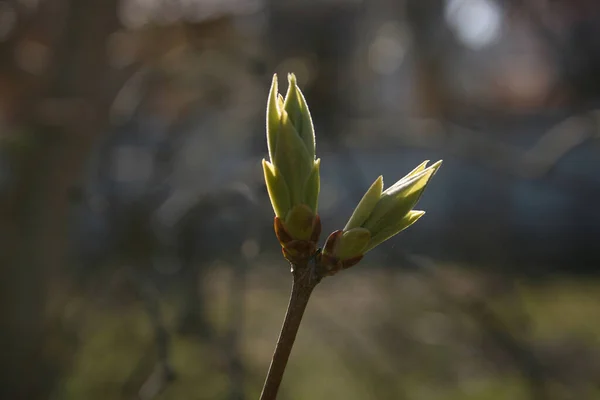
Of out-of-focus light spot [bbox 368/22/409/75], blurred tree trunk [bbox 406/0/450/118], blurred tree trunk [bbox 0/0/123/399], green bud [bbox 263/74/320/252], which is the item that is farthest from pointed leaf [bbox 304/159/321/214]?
out-of-focus light spot [bbox 368/22/409/75]

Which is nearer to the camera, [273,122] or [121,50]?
[273,122]

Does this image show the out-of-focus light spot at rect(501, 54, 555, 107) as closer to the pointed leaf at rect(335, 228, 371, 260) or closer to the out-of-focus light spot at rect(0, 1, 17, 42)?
the out-of-focus light spot at rect(0, 1, 17, 42)

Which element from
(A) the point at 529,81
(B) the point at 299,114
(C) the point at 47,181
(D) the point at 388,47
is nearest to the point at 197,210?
(C) the point at 47,181

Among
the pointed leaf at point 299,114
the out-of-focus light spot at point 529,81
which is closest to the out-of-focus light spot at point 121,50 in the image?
the pointed leaf at point 299,114

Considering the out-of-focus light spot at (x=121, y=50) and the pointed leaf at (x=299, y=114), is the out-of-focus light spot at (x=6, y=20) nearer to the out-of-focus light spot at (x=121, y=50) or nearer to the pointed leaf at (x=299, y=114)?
the out-of-focus light spot at (x=121, y=50)

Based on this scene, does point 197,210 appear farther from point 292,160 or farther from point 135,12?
point 292,160

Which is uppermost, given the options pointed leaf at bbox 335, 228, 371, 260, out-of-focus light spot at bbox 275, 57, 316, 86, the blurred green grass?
pointed leaf at bbox 335, 228, 371, 260
